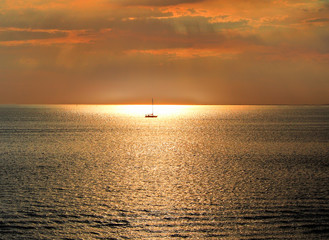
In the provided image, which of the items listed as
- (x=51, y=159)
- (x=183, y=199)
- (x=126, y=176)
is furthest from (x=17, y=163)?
(x=183, y=199)

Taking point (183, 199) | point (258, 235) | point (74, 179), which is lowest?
point (258, 235)

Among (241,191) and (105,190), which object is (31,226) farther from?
(241,191)

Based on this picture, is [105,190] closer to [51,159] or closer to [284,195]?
[284,195]

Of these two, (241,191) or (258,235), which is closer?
(258,235)

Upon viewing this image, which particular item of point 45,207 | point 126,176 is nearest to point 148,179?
point 126,176

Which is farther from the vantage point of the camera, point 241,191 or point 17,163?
point 17,163

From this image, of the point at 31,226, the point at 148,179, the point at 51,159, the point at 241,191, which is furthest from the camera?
the point at 51,159

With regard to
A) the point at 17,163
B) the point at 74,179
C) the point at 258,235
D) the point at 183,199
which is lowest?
the point at 258,235

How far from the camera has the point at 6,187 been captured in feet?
129

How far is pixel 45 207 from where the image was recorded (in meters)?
31.6

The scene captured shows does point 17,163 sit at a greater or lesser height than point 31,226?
greater

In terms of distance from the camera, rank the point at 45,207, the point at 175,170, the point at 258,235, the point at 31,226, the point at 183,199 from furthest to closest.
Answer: the point at 175,170
the point at 183,199
the point at 45,207
the point at 31,226
the point at 258,235

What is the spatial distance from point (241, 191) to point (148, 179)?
39.4 ft

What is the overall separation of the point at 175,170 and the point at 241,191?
15.4 m
